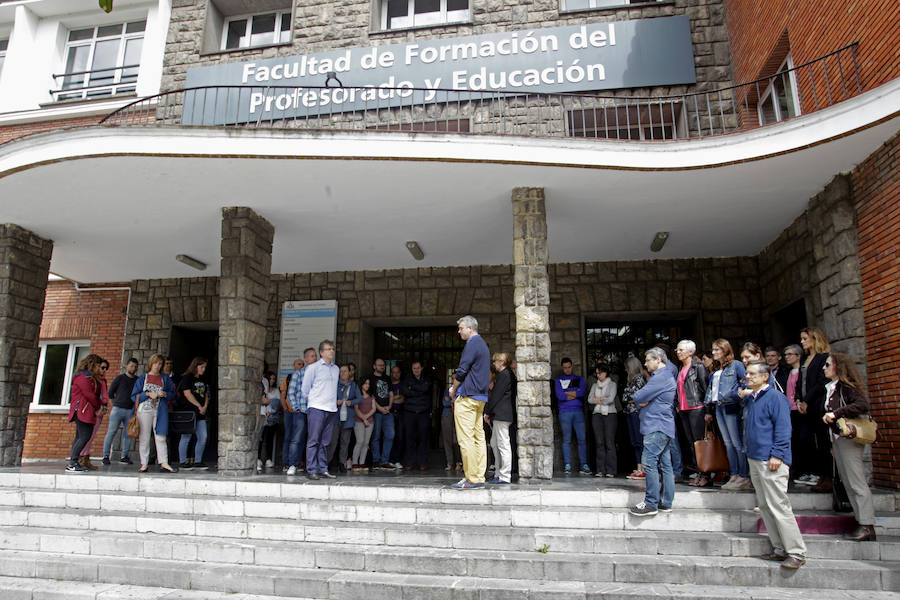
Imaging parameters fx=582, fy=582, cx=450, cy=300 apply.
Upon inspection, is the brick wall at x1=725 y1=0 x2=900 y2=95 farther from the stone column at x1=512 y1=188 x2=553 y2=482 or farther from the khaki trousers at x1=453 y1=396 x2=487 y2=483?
the khaki trousers at x1=453 y1=396 x2=487 y2=483

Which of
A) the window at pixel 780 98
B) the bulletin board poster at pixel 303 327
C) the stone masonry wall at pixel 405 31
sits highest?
the stone masonry wall at pixel 405 31

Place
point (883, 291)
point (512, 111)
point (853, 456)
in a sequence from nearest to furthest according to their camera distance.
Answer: point (853, 456), point (883, 291), point (512, 111)

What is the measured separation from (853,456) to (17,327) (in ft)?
32.8

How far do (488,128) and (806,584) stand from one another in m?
7.34

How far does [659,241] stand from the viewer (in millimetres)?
8805

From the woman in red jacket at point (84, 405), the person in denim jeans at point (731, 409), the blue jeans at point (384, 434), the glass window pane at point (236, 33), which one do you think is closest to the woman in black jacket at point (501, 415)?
the person in denim jeans at point (731, 409)

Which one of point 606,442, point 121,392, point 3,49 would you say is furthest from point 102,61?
point 606,442

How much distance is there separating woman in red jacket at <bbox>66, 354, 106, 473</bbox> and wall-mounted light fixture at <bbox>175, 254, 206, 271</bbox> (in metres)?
2.45

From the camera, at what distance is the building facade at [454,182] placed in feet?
20.7

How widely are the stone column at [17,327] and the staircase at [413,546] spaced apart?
96.5 inches

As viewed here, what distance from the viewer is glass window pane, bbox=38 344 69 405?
11.4 metres

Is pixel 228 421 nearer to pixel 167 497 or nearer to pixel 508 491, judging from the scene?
pixel 167 497

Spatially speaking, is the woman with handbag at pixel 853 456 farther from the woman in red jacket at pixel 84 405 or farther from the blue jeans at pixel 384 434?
the woman in red jacket at pixel 84 405

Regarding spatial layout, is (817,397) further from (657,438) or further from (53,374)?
(53,374)
